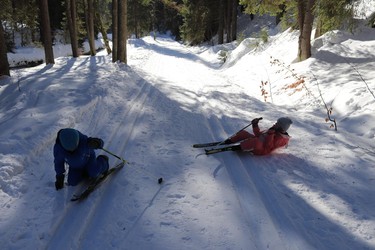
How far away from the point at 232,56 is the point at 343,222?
17.4 m

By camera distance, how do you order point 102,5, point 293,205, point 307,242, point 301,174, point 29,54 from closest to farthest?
1. point 307,242
2. point 293,205
3. point 301,174
4. point 29,54
5. point 102,5

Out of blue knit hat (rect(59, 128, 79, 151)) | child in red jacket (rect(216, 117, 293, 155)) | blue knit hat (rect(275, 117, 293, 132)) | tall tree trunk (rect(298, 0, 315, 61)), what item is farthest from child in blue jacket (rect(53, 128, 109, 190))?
tall tree trunk (rect(298, 0, 315, 61))

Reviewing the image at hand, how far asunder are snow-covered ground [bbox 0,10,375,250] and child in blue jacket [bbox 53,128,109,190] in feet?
0.76

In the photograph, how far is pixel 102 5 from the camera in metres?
30.6

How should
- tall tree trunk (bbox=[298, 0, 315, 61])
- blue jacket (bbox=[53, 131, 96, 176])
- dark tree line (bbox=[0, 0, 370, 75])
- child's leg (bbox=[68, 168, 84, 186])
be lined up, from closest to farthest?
blue jacket (bbox=[53, 131, 96, 176]), child's leg (bbox=[68, 168, 84, 186]), dark tree line (bbox=[0, 0, 370, 75]), tall tree trunk (bbox=[298, 0, 315, 61])

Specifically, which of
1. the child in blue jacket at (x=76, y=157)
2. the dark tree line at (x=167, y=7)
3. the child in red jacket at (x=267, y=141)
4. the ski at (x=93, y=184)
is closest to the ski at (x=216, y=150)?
the child in red jacket at (x=267, y=141)

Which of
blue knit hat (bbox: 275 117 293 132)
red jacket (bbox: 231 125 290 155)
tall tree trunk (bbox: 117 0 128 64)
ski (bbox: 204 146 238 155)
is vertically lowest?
ski (bbox: 204 146 238 155)

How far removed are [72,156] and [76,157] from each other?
6 centimetres

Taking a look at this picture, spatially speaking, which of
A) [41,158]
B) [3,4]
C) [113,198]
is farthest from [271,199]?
[3,4]

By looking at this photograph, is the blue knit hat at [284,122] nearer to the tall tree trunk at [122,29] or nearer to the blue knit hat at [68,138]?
the blue knit hat at [68,138]

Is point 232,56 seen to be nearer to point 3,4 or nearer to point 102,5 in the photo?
point 3,4

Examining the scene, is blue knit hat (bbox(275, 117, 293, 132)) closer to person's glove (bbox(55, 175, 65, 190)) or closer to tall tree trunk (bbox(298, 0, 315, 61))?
person's glove (bbox(55, 175, 65, 190))

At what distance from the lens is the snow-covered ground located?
3924 mm

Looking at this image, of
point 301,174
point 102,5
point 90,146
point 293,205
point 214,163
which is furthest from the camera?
point 102,5
